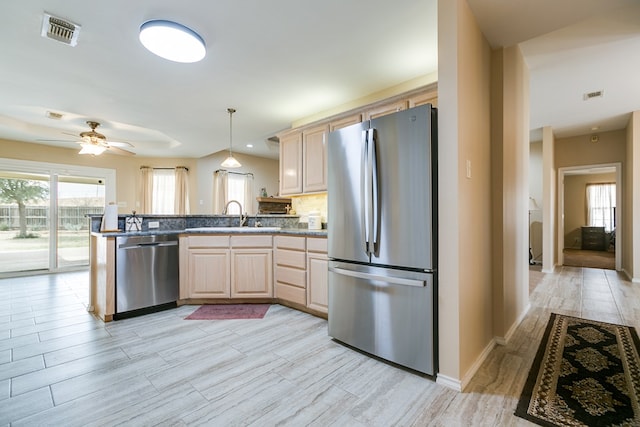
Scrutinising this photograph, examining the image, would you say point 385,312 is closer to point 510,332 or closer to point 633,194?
point 510,332

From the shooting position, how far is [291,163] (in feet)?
13.0

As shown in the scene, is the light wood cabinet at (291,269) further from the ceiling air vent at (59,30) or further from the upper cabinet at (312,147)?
the ceiling air vent at (59,30)

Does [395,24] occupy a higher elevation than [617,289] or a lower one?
higher

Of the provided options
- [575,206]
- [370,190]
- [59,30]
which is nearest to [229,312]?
[370,190]

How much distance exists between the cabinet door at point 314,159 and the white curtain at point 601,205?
9881mm

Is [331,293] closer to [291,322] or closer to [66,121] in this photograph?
[291,322]

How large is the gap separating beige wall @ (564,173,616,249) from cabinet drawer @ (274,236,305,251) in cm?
1010

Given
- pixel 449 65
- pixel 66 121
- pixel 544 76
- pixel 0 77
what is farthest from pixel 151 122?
pixel 544 76

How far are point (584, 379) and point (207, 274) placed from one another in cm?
350

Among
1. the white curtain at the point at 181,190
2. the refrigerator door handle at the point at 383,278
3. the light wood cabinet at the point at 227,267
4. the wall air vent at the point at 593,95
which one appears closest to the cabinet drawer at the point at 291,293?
the light wood cabinet at the point at 227,267

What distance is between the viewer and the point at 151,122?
4.57 metres

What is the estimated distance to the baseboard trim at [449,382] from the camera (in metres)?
1.69

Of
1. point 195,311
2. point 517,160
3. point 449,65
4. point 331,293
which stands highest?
point 449,65

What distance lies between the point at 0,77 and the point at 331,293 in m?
4.28
